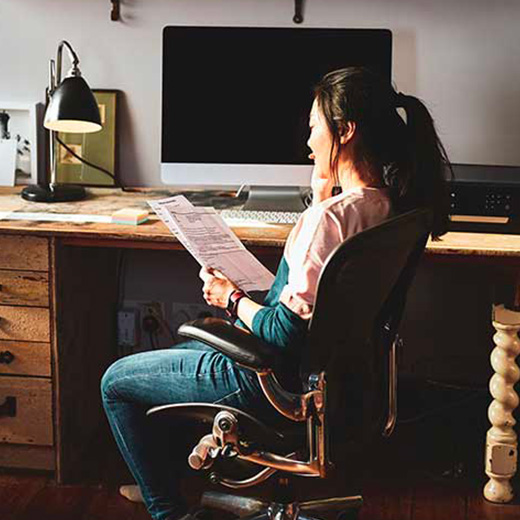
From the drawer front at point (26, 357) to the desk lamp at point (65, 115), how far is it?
455 mm

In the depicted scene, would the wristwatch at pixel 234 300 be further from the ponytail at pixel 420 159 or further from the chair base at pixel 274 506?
the chair base at pixel 274 506

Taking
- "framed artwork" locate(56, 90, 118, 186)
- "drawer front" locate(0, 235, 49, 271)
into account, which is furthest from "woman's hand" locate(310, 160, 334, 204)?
"framed artwork" locate(56, 90, 118, 186)

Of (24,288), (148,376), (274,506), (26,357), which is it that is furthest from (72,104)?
(274,506)

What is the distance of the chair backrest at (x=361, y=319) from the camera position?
1.44 m

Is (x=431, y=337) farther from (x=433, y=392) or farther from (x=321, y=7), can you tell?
(x=321, y=7)

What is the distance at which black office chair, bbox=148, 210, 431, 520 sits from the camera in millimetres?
1471

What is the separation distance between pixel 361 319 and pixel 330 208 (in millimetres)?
206

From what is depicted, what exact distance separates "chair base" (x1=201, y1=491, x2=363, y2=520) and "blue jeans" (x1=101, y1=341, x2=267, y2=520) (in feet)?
0.55

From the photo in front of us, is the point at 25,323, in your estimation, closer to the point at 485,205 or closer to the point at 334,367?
the point at 334,367

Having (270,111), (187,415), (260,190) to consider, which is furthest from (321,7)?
(187,415)

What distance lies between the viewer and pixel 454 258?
2098 mm

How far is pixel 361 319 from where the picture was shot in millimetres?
1556

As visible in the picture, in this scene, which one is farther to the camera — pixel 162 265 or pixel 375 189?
pixel 162 265

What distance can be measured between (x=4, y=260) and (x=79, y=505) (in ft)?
2.06
